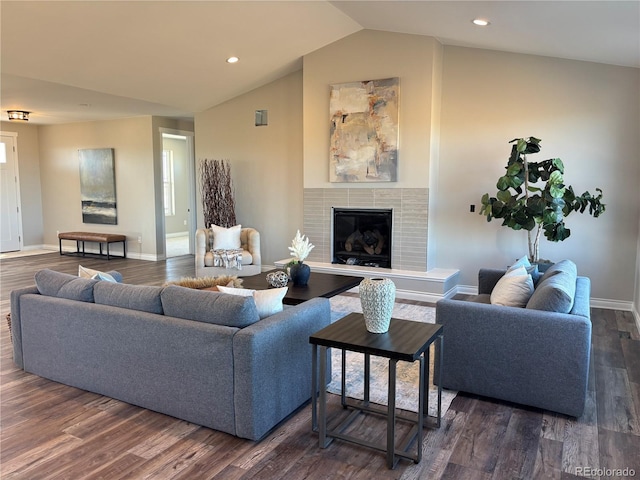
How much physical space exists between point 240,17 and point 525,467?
4704mm

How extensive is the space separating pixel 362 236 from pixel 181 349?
4.14 meters

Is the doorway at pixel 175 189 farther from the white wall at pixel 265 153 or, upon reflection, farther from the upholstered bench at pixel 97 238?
the white wall at pixel 265 153

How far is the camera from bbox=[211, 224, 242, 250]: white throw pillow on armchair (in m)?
6.35

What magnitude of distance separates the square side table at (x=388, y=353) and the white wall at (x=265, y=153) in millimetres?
4654

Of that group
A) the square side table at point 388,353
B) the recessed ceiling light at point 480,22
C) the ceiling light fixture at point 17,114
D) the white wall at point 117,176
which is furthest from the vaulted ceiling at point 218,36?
the square side table at point 388,353

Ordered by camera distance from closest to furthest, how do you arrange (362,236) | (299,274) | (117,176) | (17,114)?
(299,274) → (362,236) → (17,114) → (117,176)

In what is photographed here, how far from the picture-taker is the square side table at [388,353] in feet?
7.36

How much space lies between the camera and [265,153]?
736cm

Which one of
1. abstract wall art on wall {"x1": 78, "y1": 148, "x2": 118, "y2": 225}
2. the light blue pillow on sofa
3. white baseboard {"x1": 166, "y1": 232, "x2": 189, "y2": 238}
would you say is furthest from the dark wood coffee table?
white baseboard {"x1": 166, "y1": 232, "x2": 189, "y2": 238}

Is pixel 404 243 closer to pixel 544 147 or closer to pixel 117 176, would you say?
pixel 544 147

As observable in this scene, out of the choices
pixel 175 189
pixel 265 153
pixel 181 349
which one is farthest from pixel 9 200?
pixel 181 349

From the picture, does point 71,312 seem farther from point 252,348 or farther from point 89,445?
point 252,348

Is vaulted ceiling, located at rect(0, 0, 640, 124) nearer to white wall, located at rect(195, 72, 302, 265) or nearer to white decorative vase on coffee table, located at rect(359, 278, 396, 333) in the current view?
white wall, located at rect(195, 72, 302, 265)

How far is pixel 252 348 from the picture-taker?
2.39m
